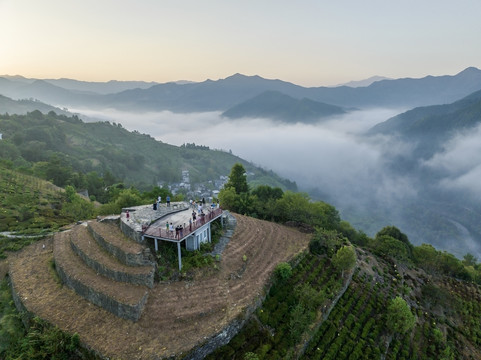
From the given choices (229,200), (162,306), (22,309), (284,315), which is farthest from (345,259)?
(22,309)

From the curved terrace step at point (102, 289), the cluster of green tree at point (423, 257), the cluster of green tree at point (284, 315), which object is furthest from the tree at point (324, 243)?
the curved terrace step at point (102, 289)

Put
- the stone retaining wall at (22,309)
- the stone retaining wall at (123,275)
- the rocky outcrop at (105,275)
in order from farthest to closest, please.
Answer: the stone retaining wall at (123,275) < the stone retaining wall at (22,309) < the rocky outcrop at (105,275)

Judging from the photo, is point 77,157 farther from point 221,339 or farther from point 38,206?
point 221,339

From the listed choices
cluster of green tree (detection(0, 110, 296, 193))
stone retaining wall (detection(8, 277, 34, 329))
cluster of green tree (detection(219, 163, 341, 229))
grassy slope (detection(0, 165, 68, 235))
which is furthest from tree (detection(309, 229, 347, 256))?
cluster of green tree (detection(0, 110, 296, 193))

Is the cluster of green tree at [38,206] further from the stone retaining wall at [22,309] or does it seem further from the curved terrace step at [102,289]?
the curved terrace step at [102,289]

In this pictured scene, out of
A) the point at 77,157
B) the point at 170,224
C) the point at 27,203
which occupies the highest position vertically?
the point at 170,224

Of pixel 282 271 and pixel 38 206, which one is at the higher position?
pixel 38 206
